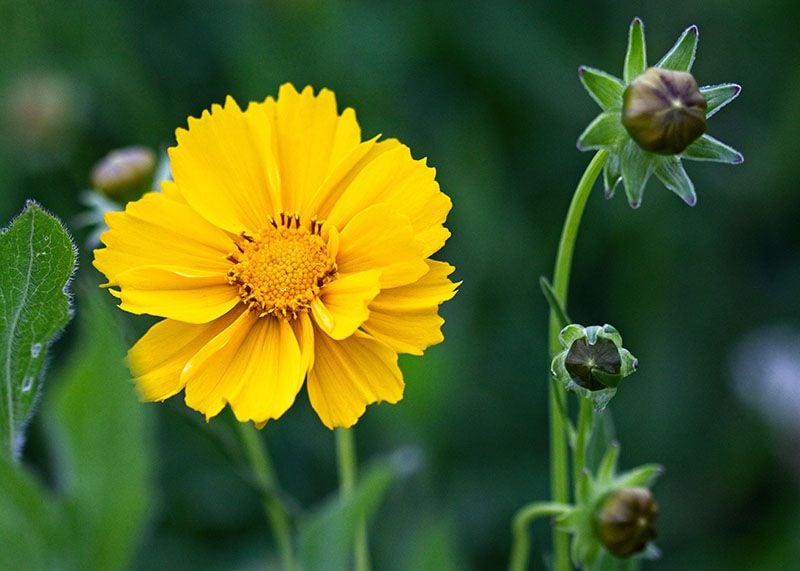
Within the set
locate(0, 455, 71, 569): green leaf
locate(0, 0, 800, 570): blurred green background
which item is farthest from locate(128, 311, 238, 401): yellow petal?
locate(0, 0, 800, 570): blurred green background

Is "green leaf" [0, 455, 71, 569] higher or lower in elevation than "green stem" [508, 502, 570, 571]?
higher

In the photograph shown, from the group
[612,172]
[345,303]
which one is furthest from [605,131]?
[345,303]

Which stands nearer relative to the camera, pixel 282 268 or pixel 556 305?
pixel 556 305

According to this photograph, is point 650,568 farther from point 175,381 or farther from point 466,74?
point 175,381

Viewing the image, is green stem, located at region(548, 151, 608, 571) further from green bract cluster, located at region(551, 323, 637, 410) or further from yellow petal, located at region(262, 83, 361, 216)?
yellow petal, located at region(262, 83, 361, 216)

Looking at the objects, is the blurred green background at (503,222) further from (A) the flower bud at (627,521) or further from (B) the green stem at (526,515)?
(A) the flower bud at (627,521)

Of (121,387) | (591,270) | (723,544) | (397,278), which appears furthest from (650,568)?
(397,278)

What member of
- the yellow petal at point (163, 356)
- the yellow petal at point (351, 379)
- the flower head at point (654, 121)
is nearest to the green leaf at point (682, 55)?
the flower head at point (654, 121)

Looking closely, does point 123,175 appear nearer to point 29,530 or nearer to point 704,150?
point 29,530
